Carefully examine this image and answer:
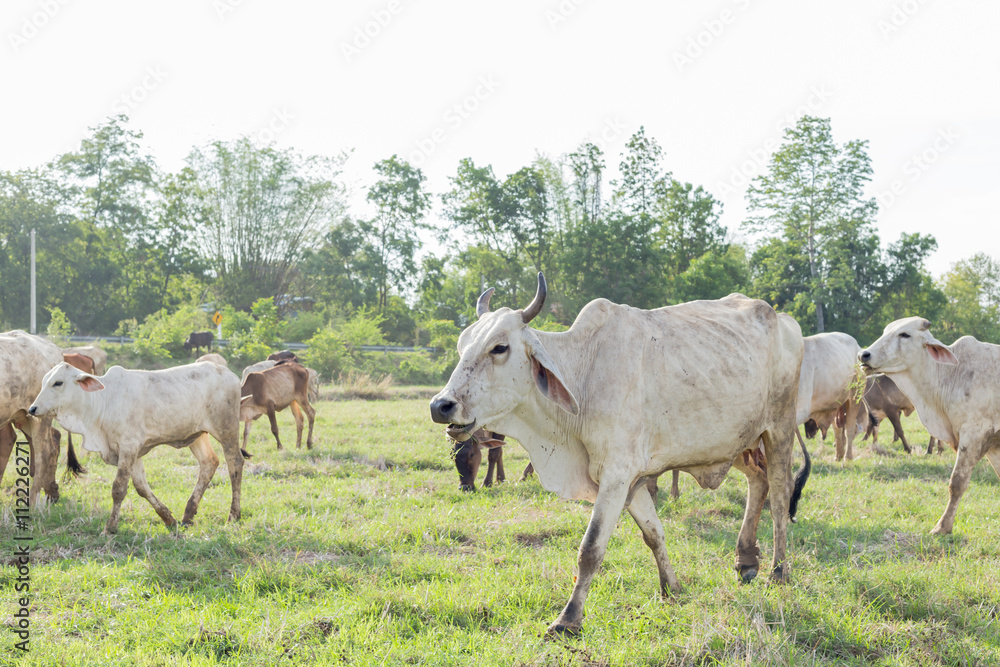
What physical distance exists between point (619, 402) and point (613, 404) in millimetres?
38

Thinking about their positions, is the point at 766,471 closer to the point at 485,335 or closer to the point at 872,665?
the point at 872,665

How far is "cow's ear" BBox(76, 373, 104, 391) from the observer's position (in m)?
6.66

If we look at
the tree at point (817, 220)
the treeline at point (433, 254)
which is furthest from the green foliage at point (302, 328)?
the tree at point (817, 220)

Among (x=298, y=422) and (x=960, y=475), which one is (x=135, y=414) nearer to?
(x=298, y=422)

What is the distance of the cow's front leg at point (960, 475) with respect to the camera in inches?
251

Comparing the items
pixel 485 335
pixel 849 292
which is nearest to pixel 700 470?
pixel 485 335

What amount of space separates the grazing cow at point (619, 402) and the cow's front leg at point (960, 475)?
7.24 feet

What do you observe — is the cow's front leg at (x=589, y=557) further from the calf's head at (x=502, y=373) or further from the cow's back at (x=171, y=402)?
the cow's back at (x=171, y=402)

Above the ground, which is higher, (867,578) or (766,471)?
(766,471)

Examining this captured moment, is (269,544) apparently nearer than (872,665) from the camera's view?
No

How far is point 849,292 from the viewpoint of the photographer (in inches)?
1331

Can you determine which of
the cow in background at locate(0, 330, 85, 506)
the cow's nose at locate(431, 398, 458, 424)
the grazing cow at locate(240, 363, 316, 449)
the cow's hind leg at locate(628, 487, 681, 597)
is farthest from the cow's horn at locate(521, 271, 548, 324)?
the grazing cow at locate(240, 363, 316, 449)

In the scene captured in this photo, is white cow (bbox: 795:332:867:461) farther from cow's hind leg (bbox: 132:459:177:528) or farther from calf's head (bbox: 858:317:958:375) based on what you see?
cow's hind leg (bbox: 132:459:177:528)

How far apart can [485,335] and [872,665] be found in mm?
2679
